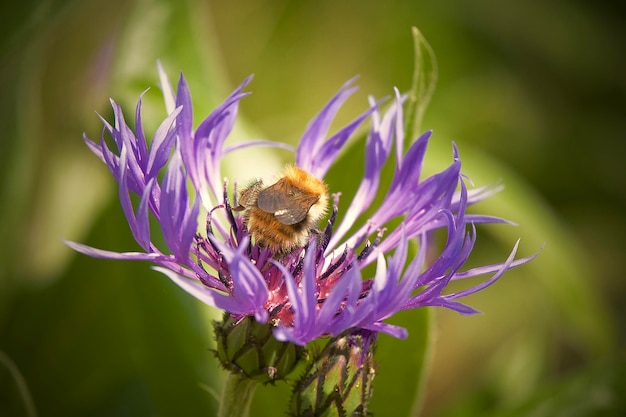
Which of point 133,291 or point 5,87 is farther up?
point 5,87

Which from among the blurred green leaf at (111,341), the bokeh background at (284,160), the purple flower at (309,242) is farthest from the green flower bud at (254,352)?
the blurred green leaf at (111,341)

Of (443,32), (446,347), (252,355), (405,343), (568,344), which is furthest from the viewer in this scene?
(443,32)

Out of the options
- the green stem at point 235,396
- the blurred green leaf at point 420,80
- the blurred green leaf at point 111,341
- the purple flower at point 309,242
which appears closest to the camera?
the purple flower at point 309,242

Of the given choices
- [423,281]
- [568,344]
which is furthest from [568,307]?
[423,281]

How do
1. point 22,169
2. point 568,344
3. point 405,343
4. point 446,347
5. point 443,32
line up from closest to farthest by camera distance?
point 405,343 → point 22,169 → point 446,347 → point 568,344 → point 443,32

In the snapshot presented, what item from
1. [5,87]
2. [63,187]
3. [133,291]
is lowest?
[133,291]

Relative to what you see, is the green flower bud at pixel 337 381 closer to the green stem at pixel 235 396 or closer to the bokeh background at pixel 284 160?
the green stem at pixel 235 396

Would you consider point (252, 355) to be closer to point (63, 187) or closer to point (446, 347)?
point (63, 187)
